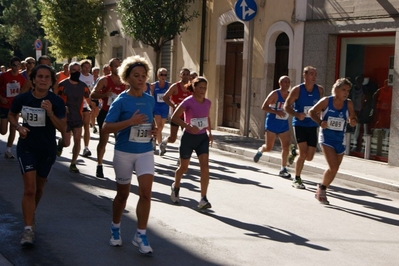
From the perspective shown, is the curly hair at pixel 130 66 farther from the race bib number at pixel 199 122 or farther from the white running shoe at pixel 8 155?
the white running shoe at pixel 8 155

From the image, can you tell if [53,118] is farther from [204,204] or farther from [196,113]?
[204,204]

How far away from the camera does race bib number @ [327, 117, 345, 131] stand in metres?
10.3

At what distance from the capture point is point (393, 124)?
15453 millimetres

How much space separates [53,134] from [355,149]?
415 inches

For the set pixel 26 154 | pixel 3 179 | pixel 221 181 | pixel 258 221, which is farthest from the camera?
pixel 221 181

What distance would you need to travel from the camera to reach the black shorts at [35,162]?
711 centimetres

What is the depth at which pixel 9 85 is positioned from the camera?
1360cm

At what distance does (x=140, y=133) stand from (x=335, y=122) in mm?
4136

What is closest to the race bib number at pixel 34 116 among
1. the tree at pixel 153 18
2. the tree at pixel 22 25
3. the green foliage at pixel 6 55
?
the tree at pixel 153 18

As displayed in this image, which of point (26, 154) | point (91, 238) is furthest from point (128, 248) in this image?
point (26, 154)

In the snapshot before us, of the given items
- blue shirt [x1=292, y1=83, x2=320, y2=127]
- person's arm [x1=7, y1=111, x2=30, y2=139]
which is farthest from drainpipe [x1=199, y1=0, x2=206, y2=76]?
person's arm [x1=7, y1=111, x2=30, y2=139]

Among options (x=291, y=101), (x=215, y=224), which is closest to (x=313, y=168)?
(x=291, y=101)

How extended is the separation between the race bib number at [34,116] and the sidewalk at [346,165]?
7074 millimetres

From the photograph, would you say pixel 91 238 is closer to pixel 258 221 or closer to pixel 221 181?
pixel 258 221
